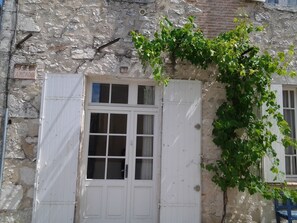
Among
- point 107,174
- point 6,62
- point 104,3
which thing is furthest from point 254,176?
point 6,62

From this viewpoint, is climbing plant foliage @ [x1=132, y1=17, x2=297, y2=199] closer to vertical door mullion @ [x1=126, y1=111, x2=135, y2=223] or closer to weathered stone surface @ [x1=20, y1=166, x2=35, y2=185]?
vertical door mullion @ [x1=126, y1=111, x2=135, y2=223]

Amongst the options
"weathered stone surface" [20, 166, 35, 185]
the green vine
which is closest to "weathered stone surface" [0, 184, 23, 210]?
"weathered stone surface" [20, 166, 35, 185]

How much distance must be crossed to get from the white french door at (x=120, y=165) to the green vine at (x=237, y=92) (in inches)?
36.4

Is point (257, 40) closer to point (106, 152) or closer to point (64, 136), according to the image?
point (106, 152)

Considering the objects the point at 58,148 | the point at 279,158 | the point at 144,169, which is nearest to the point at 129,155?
the point at 144,169

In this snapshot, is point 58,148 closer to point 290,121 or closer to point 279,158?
point 279,158

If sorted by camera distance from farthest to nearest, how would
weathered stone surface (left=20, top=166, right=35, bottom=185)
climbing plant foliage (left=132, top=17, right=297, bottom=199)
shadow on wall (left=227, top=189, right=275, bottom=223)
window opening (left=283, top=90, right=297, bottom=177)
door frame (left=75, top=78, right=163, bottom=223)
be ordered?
window opening (left=283, top=90, right=297, bottom=177), shadow on wall (left=227, top=189, right=275, bottom=223), door frame (left=75, top=78, right=163, bottom=223), weathered stone surface (left=20, top=166, right=35, bottom=185), climbing plant foliage (left=132, top=17, right=297, bottom=199)

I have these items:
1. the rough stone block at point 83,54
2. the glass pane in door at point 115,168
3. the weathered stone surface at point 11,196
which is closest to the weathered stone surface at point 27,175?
the weathered stone surface at point 11,196

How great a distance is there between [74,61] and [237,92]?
275cm

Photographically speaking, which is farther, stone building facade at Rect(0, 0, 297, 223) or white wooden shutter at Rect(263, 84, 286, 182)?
white wooden shutter at Rect(263, 84, 286, 182)

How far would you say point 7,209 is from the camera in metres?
4.40

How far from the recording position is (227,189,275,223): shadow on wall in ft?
15.6

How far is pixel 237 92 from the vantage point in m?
4.72

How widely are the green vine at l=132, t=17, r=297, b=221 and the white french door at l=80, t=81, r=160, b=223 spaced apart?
36.4 inches
